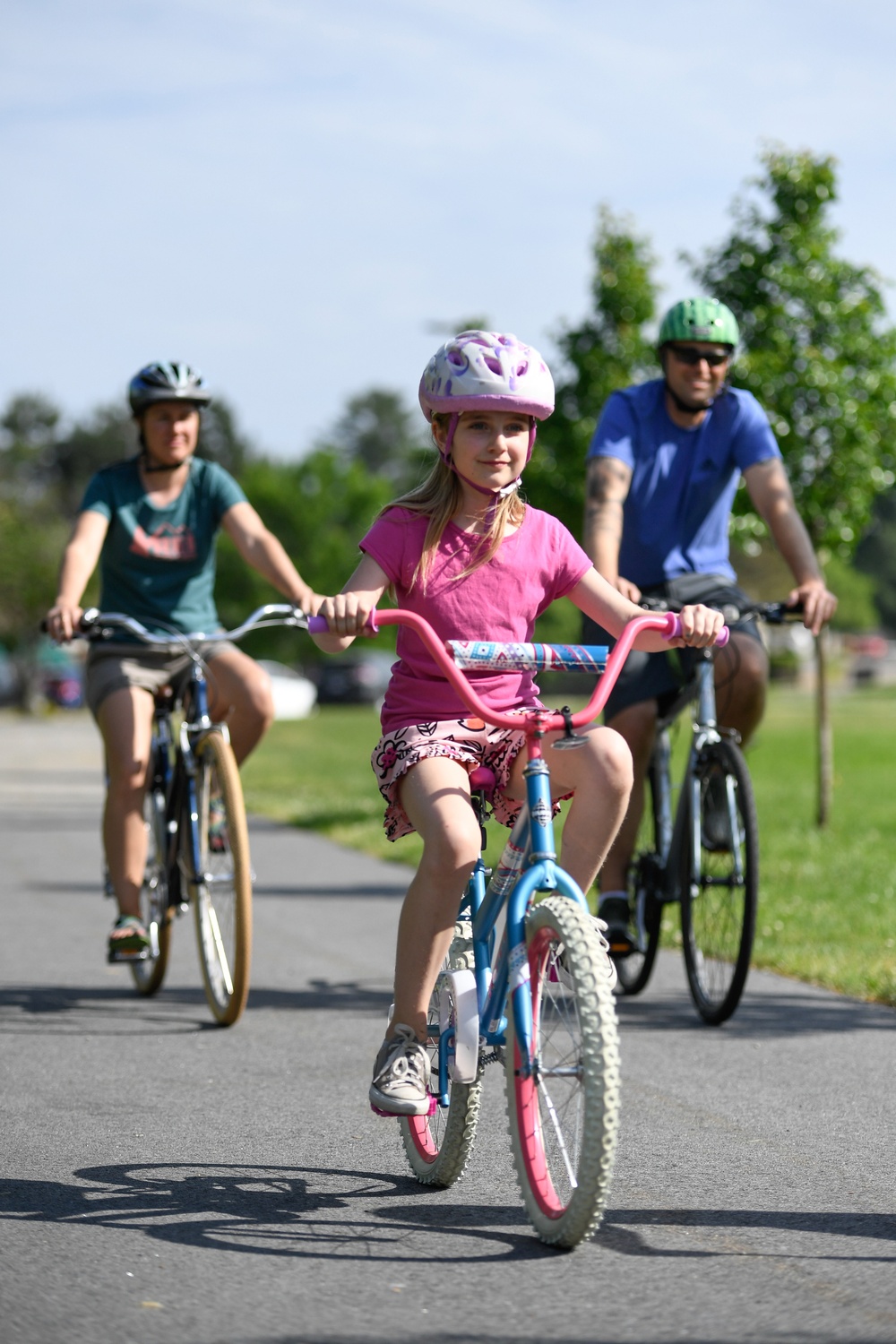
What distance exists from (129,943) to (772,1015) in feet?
7.34

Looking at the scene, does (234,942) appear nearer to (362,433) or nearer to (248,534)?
(248,534)

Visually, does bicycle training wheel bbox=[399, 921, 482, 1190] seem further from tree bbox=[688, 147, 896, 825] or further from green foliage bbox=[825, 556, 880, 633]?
green foliage bbox=[825, 556, 880, 633]

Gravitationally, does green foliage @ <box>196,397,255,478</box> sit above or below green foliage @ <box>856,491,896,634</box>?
above

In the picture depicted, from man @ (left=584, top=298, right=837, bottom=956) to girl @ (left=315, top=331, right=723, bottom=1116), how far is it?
2076mm

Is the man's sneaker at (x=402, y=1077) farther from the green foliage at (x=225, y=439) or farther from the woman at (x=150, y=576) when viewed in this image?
the green foliage at (x=225, y=439)

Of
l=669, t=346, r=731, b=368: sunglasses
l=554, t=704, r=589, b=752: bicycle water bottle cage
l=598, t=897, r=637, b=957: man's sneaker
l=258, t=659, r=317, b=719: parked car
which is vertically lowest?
l=258, t=659, r=317, b=719: parked car

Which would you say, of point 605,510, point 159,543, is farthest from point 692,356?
point 159,543

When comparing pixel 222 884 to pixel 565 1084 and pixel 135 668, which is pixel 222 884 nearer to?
pixel 135 668

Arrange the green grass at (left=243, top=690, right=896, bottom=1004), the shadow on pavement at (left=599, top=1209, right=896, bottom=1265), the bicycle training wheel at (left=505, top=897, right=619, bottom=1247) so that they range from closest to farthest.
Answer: the bicycle training wheel at (left=505, top=897, right=619, bottom=1247) → the shadow on pavement at (left=599, top=1209, right=896, bottom=1265) → the green grass at (left=243, top=690, right=896, bottom=1004)

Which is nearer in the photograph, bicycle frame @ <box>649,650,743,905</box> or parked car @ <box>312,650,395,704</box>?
bicycle frame @ <box>649,650,743,905</box>

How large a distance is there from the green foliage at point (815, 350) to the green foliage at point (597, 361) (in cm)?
279

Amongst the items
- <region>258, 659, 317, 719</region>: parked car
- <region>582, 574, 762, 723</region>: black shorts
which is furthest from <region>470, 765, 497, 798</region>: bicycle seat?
<region>258, 659, 317, 719</region>: parked car

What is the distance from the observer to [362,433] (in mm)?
148250

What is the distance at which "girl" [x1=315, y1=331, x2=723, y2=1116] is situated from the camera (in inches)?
153
